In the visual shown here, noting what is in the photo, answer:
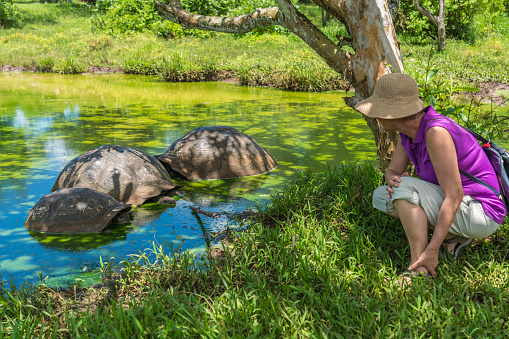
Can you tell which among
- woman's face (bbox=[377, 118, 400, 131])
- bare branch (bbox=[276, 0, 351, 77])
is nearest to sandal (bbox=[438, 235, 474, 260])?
woman's face (bbox=[377, 118, 400, 131])

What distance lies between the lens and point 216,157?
600 cm

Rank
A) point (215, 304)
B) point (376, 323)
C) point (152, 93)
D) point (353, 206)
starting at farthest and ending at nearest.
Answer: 1. point (152, 93)
2. point (353, 206)
3. point (215, 304)
4. point (376, 323)

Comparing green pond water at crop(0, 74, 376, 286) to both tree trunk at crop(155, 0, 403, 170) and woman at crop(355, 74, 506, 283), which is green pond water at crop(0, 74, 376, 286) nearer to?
tree trunk at crop(155, 0, 403, 170)

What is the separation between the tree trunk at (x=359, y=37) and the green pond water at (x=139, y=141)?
5.23 ft

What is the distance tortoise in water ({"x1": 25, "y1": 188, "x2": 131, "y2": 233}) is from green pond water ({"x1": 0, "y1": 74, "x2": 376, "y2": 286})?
9 centimetres

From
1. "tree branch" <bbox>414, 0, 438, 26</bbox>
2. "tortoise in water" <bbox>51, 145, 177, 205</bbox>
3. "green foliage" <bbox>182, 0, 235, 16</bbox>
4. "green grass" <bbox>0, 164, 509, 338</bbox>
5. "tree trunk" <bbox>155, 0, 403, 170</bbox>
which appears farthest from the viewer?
"green foliage" <bbox>182, 0, 235, 16</bbox>

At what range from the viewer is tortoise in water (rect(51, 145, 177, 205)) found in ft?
→ 16.2

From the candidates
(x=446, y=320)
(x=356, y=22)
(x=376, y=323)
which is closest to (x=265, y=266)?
(x=376, y=323)

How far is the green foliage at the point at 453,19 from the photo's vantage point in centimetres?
2033

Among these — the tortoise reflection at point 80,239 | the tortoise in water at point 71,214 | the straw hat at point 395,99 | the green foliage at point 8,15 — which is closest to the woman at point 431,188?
the straw hat at point 395,99

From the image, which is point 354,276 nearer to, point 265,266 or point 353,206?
point 265,266

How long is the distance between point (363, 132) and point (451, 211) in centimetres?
567

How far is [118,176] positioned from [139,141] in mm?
2558

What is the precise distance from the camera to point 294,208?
4105 millimetres
